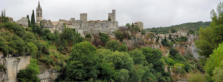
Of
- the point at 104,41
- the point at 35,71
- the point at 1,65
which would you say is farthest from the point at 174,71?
the point at 1,65

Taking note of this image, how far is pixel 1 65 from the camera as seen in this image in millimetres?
23000

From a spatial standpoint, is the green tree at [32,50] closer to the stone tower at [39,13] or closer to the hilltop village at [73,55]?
the hilltop village at [73,55]

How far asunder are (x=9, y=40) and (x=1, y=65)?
16.2ft

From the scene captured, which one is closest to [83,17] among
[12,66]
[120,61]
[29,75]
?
[120,61]

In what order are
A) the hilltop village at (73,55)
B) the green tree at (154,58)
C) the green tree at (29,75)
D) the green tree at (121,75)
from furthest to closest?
the green tree at (154,58) → the green tree at (121,75) → the hilltop village at (73,55) → the green tree at (29,75)

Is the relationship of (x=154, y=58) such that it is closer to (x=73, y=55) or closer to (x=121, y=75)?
(x=121, y=75)

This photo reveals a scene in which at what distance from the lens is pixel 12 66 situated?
25031mm

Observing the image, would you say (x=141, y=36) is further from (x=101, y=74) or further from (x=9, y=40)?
(x=9, y=40)

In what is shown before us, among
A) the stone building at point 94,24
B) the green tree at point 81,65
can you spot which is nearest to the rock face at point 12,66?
the green tree at point 81,65

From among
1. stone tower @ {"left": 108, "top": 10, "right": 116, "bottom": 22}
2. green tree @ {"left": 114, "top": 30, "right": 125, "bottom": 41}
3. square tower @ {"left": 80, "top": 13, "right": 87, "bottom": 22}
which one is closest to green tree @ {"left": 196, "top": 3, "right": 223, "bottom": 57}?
green tree @ {"left": 114, "top": 30, "right": 125, "bottom": 41}

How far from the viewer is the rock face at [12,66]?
→ 77.3 ft

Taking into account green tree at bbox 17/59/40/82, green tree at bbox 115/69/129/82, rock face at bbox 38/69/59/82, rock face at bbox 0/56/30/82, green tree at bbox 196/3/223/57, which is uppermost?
green tree at bbox 196/3/223/57

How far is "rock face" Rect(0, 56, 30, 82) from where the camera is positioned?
77.3 feet

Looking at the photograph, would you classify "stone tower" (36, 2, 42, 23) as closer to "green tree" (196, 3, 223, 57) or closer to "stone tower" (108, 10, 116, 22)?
"stone tower" (108, 10, 116, 22)
